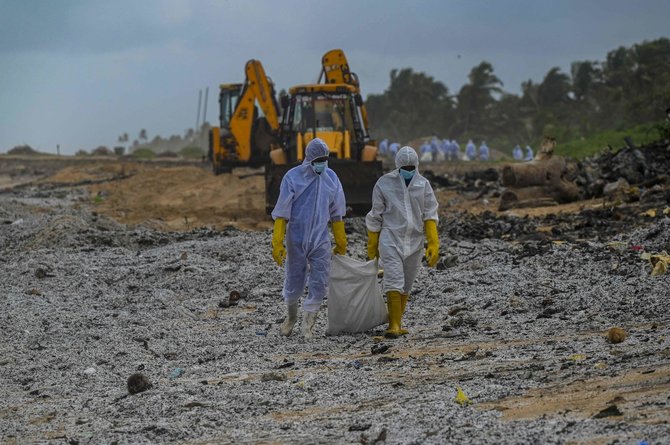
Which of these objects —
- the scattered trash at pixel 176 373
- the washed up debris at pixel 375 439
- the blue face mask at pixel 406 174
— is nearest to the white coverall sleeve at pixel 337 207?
the blue face mask at pixel 406 174

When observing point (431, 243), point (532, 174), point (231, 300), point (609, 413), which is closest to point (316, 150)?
point (431, 243)

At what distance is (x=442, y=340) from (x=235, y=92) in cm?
2269

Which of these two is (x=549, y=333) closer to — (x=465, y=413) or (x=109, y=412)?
(x=465, y=413)

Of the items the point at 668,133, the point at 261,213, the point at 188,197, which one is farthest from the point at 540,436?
the point at 188,197

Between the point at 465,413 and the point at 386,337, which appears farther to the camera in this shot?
the point at 386,337

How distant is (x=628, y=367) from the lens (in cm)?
695

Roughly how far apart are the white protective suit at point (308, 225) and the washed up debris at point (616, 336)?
2.75 metres

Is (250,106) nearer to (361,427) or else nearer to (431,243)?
(431,243)

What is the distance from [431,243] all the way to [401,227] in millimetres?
296

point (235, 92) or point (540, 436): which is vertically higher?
point (235, 92)

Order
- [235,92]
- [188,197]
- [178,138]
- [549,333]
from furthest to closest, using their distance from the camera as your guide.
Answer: [178,138] → [235,92] → [188,197] → [549,333]

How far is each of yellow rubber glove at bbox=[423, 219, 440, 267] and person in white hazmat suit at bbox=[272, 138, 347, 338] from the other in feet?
2.53

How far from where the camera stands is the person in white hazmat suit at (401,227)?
9594mm

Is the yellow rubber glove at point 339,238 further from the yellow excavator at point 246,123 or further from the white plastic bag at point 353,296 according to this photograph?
the yellow excavator at point 246,123
